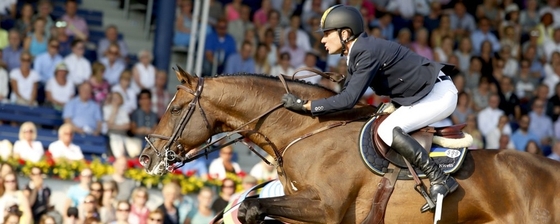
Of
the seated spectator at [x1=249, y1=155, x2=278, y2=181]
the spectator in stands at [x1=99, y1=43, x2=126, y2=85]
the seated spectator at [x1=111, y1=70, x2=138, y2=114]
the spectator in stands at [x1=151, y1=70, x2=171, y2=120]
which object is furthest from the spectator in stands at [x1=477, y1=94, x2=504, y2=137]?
the spectator in stands at [x1=99, y1=43, x2=126, y2=85]

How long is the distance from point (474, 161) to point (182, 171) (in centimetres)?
595

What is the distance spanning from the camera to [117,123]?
15.0m

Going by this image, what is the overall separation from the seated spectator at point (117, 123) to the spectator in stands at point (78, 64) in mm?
628

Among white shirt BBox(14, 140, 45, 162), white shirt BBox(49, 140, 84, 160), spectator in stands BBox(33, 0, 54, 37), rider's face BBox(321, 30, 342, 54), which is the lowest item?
white shirt BBox(49, 140, 84, 160)

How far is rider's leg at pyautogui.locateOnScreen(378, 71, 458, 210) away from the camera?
346 inches

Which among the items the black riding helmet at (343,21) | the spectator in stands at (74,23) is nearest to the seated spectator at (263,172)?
the spectator in stands at (74,23)

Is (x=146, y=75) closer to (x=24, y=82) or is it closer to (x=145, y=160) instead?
(x=24, y=82)

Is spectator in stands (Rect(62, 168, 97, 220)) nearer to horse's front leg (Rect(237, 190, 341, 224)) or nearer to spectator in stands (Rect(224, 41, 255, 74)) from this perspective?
spectator in stands (Rect(224, 41, 255, 74))

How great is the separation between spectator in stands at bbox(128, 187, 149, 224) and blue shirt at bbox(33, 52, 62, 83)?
3.19 m

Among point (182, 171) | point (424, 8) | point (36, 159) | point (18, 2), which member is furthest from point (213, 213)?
point (424, 8)

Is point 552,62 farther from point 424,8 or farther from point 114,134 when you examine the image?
point 114,134

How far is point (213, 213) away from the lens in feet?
43.7

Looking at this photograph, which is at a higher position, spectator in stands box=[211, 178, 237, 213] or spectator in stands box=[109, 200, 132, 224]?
spectator in stands box=[109, 200, 132, 224]

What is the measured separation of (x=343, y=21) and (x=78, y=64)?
735 centimetres
